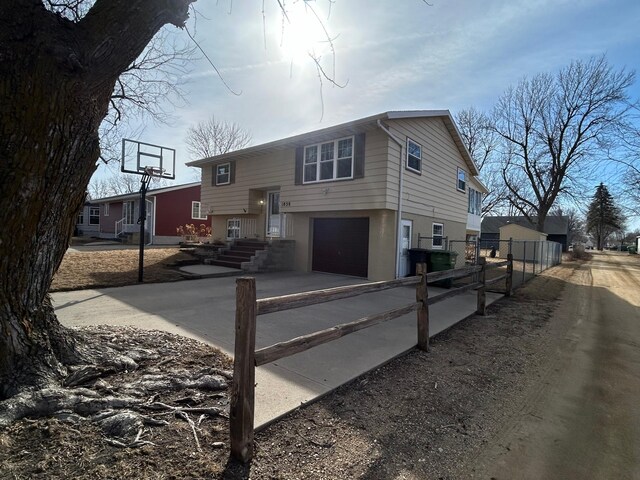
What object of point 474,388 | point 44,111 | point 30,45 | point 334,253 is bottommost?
point 474,388

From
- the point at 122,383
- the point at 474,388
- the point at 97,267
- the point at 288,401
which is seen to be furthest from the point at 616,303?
the point at 97,267

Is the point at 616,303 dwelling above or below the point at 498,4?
below

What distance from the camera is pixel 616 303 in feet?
30.1

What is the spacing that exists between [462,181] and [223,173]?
1110 cm

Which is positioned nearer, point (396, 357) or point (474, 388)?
point (474, 388)

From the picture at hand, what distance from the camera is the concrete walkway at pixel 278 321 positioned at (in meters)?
3.43

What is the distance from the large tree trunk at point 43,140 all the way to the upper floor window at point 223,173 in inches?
490

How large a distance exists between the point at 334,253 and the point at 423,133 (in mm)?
5205

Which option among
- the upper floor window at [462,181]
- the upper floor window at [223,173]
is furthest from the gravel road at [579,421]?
the upper floor window at [223,173]

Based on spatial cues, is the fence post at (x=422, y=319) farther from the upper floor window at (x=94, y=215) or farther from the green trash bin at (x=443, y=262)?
the upper floor window at (x=94, y=215)

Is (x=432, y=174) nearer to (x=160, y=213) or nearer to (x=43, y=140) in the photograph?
(x=43, y=140)

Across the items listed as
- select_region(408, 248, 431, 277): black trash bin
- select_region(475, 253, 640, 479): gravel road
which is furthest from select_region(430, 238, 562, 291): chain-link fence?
select_region(475, 253, 640, 479): gravel road

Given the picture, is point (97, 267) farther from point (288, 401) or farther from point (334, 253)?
point (288, 401)

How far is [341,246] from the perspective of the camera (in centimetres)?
1157
